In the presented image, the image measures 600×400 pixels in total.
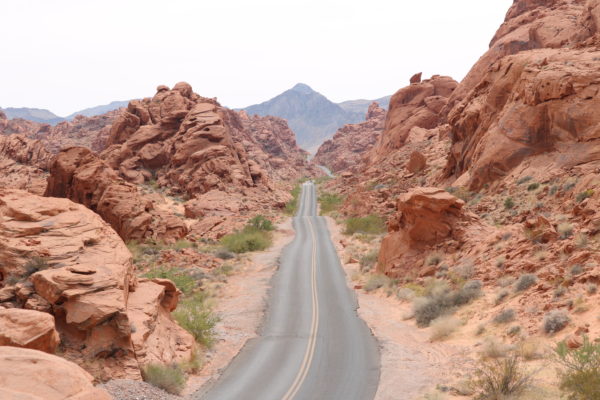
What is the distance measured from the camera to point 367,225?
49.1 metres

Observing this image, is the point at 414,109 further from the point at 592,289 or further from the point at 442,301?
the point at 592,289

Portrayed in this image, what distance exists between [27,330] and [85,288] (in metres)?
3.58

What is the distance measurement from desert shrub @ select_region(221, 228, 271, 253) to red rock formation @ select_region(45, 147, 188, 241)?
508cm

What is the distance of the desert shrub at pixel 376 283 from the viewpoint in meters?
28.5

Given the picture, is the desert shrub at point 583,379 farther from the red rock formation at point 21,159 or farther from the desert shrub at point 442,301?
the red rock formation at point 21,159

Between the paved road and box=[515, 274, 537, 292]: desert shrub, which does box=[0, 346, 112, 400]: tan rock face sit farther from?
box=[515, 274, 537, 292]: desert shrub

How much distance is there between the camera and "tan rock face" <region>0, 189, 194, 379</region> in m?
13.4

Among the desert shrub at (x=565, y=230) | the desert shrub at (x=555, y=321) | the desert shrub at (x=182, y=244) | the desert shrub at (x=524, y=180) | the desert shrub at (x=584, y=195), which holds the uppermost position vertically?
the desert shrub at (x=524, y=180)

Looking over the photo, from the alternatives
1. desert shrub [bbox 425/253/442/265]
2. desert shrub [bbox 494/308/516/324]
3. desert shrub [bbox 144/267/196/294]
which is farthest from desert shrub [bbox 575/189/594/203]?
desert shrub [bbox 144/267/196/294]

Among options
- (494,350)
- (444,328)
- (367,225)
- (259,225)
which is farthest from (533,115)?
(259,225)

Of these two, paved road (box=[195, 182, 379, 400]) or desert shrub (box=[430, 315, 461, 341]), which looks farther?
desert shrub (box=[430, 315, 461, 341])

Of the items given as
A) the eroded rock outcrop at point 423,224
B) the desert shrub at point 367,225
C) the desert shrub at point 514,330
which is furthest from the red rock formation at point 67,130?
the desert shrub at point 514,330

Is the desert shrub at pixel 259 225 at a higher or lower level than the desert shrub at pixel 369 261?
higher

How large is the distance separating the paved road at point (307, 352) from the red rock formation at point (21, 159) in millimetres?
40357
